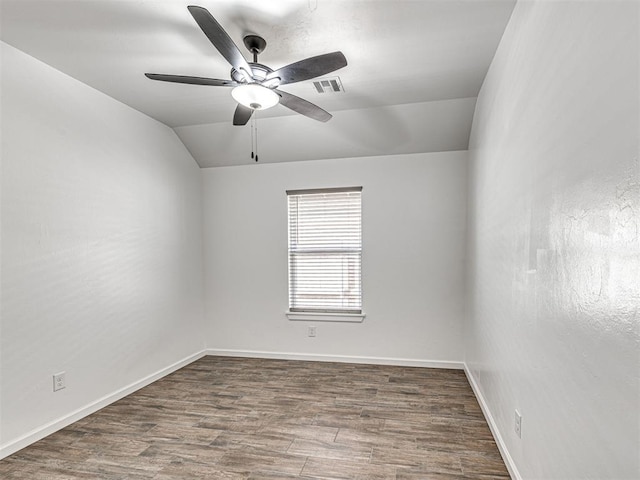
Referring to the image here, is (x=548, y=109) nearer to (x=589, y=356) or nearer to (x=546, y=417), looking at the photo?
(x=589, y=356)

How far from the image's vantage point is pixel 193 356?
462cm

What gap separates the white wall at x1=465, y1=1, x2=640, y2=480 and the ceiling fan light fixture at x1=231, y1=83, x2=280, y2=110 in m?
1.44

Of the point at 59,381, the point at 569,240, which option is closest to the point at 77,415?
the point at 59,381

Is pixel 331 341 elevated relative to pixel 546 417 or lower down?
lower down

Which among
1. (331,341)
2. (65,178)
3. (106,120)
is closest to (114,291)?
(65,178)

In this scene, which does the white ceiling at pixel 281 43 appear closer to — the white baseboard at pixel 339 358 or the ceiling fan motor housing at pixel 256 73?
the ceiling fan motor housing at pixel 256 73

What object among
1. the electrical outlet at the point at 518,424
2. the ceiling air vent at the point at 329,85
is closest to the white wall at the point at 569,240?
the electrical outlet at the point at 518,424

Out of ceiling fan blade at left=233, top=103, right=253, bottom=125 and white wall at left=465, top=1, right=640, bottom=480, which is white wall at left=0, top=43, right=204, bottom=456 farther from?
white wall at left=465, top=1, right=640, bottom=480

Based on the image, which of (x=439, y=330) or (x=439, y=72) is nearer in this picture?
(x=439, y=72)

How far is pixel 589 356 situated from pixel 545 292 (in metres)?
0.47

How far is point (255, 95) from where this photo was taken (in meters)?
2.41

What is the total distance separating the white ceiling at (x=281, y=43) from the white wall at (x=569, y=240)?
436 mm

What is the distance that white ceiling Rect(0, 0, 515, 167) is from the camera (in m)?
2.21

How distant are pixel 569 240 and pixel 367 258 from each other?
3059mm
